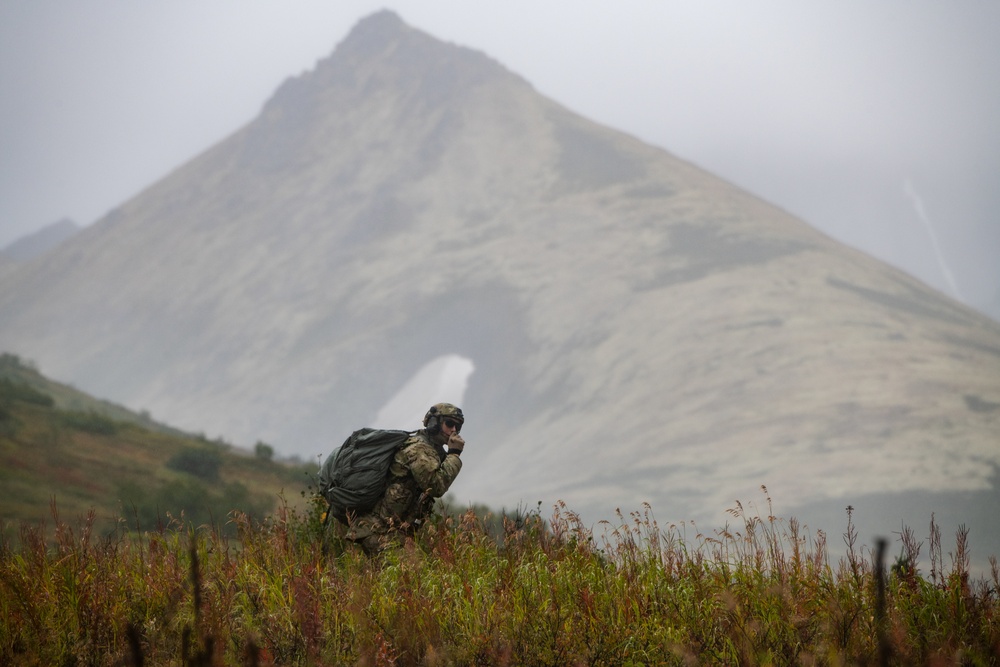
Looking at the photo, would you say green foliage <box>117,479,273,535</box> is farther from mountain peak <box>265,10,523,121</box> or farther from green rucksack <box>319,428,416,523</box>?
mountain peak <box>265,10,523,121</box>

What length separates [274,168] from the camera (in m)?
167

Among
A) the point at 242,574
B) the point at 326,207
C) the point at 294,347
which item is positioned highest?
the point at 326,207

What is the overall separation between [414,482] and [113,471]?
88.2ft

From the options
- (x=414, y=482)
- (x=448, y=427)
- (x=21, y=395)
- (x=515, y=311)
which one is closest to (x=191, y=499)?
(x=21, y=395)

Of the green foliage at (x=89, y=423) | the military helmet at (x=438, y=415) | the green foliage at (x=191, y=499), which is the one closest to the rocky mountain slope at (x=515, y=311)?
the green foliage at (x=89, y=423)

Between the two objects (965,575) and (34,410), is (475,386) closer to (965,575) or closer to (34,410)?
(34,410)

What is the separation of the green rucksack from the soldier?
0.08m

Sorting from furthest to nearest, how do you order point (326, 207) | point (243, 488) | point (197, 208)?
point (197, 208), point (326, 207), point (243, 488)

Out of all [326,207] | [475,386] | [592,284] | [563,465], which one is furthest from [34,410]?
[326,207]

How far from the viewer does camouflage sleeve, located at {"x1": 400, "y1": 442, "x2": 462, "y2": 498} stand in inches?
259

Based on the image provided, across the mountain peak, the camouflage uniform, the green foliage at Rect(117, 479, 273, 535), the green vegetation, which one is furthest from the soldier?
the mountain peak

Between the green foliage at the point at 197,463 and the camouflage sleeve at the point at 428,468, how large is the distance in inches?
1060

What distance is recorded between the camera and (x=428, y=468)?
6.57m

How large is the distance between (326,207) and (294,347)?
39.3 meters
